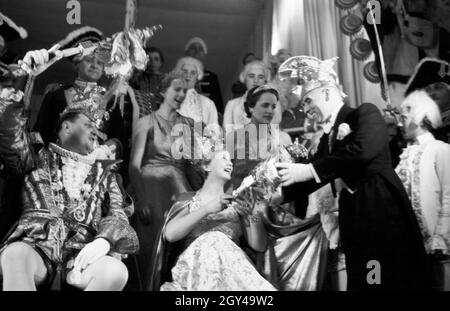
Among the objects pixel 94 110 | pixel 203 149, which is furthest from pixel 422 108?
pixel 94 110

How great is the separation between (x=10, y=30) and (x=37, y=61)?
40 centimetres

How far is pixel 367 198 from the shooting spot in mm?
3984

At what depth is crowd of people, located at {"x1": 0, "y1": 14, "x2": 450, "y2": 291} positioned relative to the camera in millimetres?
3824

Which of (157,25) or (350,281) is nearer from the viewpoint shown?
(350,281)

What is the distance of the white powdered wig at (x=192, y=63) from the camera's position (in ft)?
14.9

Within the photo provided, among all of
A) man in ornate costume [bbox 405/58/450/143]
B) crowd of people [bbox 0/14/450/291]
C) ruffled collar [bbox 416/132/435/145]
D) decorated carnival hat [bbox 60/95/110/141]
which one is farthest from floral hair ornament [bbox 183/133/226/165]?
man in ornate costume [bbox 405/58/450/143]

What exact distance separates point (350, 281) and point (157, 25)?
2118mm

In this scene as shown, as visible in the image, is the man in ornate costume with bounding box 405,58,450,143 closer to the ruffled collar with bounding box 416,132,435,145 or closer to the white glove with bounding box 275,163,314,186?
the ruffled collar with bounding box 416,132,435,145

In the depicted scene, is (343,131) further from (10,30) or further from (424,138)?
(10,30)

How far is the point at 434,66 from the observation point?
473 cm

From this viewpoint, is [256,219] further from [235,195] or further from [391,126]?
[391,126]

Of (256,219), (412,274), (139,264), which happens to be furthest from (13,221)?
(412,274)
